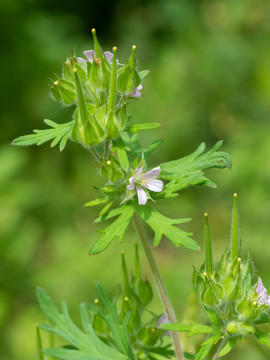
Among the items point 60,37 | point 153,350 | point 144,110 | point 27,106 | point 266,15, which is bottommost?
point 153,350

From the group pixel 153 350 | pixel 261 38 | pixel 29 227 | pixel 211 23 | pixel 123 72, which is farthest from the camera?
pixel 211 23

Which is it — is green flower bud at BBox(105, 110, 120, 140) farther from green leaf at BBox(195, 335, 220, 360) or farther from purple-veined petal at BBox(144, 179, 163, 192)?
green leaf at BBox(195, 335, 220, 360)

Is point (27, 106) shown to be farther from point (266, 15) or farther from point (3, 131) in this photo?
point (266, 15)

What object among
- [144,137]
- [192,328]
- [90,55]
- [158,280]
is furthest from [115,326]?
[144,137]

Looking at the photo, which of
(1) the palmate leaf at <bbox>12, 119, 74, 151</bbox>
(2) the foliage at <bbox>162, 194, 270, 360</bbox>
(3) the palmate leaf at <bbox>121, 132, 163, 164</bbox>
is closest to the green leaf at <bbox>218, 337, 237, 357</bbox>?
(2) the foliage at <bbox>162, 194, 270, 360</bbox>

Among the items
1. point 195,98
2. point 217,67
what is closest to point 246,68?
point 217,67

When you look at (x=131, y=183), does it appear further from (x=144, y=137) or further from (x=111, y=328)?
(x=144, y=137)

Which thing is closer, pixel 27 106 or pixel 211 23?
pixel 27 106
